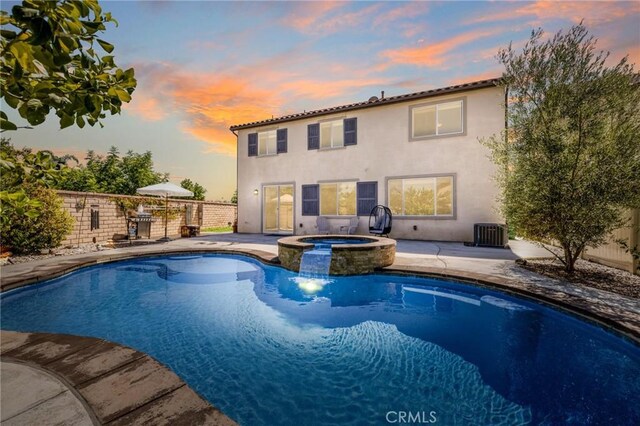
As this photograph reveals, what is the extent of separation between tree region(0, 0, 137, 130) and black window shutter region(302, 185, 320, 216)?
1175cm

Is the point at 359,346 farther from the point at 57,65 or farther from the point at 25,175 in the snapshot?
the point at 57,65

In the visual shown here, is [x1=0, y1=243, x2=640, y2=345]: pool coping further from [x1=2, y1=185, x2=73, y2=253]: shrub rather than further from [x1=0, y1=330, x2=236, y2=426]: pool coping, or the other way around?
[x1=0, y1=330, x2=236, y2=426]: pool coping

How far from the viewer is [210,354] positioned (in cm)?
318

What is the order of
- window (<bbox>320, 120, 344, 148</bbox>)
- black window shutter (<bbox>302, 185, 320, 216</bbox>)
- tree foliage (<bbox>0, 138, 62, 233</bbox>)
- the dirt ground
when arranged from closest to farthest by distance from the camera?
tree foliage (<bbox>0, 138, 62, 233</bbox>), the dirt ground, window (<bbox>320, 120, 344, 148</bbox>), black window shutter (<bbox>302, 185, 320, 216</bbox>)

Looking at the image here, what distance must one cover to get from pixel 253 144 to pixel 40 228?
9152 millimetres

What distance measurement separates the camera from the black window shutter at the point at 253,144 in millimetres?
14508

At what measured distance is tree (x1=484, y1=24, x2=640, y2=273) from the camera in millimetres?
4879

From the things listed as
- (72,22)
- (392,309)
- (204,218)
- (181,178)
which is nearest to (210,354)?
(392,309)

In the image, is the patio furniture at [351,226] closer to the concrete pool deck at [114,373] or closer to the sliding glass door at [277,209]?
the sliding glass door at [277,209]

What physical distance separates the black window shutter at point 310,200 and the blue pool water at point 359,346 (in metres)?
7.10

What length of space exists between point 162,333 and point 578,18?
9.14 meters

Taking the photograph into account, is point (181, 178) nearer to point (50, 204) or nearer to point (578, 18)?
point (50, 204)

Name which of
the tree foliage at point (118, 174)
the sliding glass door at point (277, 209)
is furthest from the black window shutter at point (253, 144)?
the tree foliage at point (118, 174)

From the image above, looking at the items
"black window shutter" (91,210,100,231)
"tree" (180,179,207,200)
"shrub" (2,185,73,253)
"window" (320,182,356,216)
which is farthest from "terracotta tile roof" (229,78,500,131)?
"tree" (180,179,207,200)
